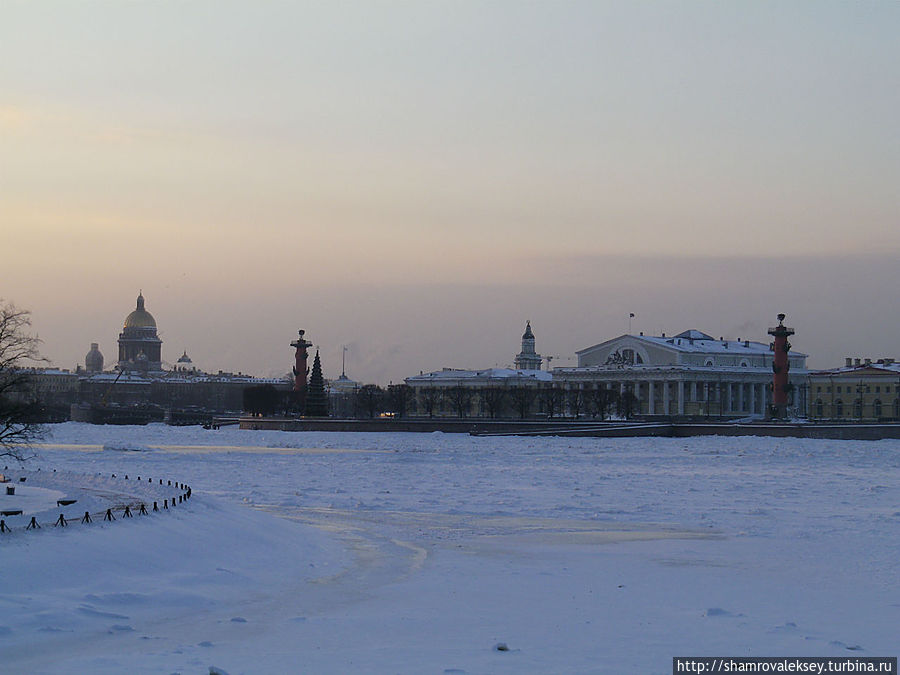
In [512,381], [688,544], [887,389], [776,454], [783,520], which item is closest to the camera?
[688,544]

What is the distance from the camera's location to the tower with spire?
181 m

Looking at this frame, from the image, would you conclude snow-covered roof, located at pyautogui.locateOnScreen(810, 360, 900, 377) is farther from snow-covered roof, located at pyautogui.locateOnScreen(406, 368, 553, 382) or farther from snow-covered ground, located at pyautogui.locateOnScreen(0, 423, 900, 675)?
snow-covered ground, located at pyautogui.locateOnScreen(0, 423, 900, 675)

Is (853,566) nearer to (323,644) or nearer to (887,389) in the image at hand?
(323,644)

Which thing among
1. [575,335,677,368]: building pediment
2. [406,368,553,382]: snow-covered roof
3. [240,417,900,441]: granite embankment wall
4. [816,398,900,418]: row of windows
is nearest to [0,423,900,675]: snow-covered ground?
[240,417,900,441]: granite embankment wall

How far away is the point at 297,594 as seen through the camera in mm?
18438

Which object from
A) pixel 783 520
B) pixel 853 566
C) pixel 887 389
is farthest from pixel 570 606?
pixel 887 389

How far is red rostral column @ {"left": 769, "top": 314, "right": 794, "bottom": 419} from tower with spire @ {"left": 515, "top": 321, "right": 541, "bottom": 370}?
80061 mm

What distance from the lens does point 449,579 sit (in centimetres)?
1966

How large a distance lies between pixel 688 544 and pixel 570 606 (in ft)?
24.7

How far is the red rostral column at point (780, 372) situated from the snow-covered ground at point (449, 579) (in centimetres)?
6039

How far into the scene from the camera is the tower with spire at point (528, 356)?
593 feet

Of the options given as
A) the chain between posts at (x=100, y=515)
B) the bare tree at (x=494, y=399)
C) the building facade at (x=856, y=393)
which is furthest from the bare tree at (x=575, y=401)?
the chain between posts at (x=100, y=515)

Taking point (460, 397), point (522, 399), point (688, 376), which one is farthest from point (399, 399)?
point (688, 376)

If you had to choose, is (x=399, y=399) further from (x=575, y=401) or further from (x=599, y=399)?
(x=599, y=399)
